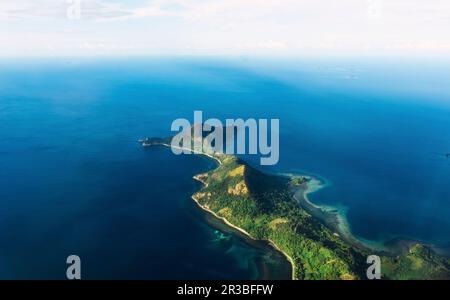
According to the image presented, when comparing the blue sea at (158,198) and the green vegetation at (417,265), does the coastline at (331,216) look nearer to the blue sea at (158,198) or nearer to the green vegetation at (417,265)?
the blue sea at (158,198)

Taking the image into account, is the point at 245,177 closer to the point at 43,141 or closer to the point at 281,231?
the point at 281,231

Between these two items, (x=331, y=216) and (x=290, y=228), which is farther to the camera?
(x=331, y=216)

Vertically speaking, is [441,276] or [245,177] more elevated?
[245,177]

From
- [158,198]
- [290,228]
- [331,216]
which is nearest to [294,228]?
[290,228]

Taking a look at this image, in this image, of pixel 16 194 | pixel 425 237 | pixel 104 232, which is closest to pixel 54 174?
pixel 16 194

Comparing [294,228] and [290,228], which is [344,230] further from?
[290,228]

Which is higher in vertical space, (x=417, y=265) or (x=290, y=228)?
(x=290, y=228)

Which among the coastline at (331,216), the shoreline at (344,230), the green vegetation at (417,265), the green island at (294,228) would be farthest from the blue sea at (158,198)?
the green vegetation at (417,265)

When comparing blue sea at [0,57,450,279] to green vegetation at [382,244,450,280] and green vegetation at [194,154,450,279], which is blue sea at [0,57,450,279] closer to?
green vegetation at [194,154,450,279]
